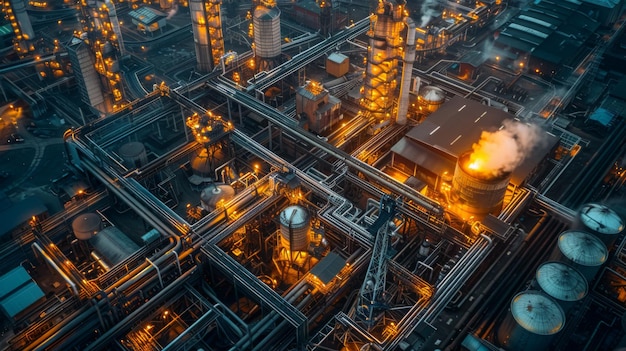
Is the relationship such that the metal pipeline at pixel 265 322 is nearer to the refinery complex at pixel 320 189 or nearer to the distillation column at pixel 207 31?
the refinery complex at pixel 320 189

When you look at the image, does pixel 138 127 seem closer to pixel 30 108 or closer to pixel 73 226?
pixel 73 226

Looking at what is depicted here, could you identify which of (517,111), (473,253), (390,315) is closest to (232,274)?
(390,315)

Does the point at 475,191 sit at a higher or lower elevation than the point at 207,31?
lower

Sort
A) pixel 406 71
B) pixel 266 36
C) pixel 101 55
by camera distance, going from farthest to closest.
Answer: pixel 266 36 < pixel 101 55 < pixel 406 71

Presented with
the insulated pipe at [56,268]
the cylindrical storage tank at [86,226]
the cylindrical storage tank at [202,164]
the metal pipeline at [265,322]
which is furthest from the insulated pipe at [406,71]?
the insulated pipe at [56,268]

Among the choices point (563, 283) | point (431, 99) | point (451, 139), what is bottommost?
point (563, 283)

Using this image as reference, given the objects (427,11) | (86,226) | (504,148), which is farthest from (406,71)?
(427,11)

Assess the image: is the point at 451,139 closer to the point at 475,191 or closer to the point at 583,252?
the point at 475,191

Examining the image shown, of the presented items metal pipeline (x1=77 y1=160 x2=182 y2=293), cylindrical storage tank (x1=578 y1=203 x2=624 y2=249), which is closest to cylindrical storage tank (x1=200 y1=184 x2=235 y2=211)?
metal pipeline (x1=77 y1=160 x2=182 y2=293)
